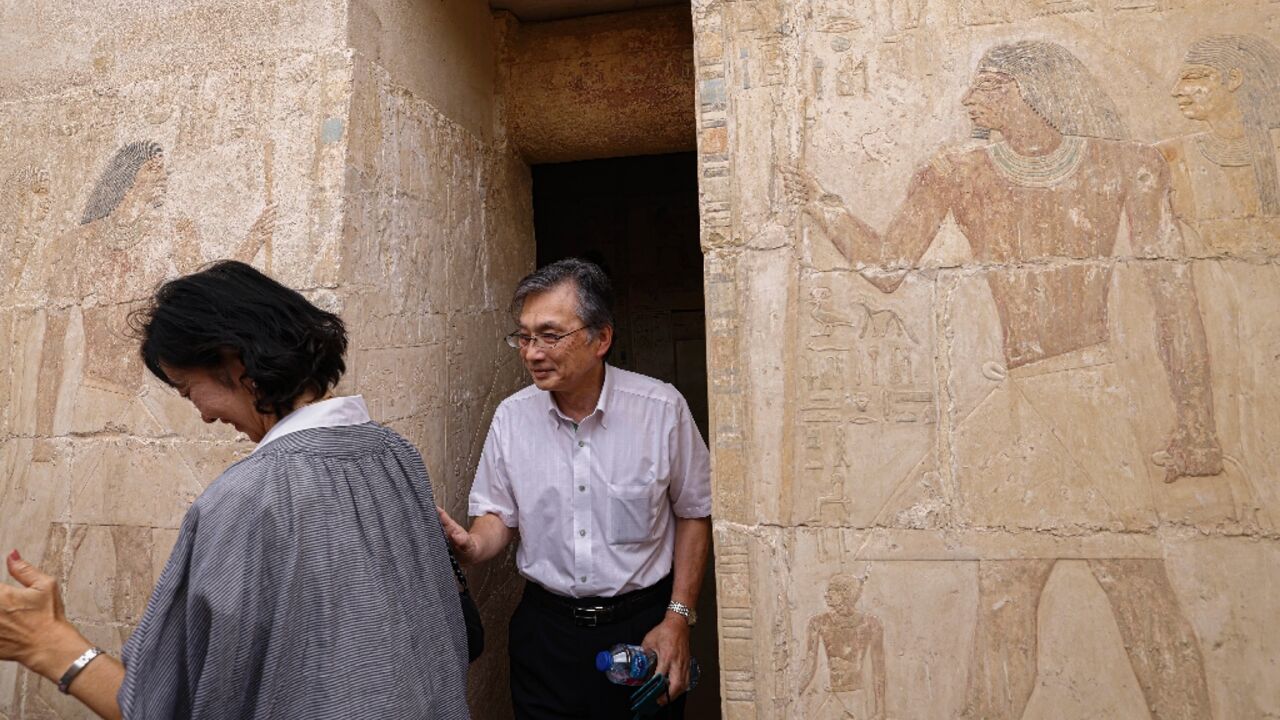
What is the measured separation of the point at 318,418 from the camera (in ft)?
4.85

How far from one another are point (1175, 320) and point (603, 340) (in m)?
1.48

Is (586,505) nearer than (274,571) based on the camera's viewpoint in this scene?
No

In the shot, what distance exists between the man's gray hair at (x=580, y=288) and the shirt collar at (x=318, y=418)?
986mm

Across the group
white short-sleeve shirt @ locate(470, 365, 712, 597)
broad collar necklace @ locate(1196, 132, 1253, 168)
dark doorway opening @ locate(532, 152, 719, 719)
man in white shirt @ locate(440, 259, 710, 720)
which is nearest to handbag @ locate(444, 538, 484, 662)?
man in white shirt @ locate(440, 259, 710, 720)

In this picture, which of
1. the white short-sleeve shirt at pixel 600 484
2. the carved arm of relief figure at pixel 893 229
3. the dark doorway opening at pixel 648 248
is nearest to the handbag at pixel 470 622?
the white short-sleeve shirt at pixel 600 484

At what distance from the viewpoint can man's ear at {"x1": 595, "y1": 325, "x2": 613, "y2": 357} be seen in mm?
2514

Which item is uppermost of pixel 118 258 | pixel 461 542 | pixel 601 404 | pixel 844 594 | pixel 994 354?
pixel 118 258

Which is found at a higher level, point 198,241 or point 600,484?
point 198,241

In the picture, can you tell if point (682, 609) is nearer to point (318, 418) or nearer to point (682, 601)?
point (682, 601)

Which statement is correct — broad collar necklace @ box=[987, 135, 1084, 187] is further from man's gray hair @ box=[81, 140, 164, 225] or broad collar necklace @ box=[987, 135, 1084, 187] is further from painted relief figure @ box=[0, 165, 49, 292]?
painted relief figure @ box=[0, 165, 49, 292]

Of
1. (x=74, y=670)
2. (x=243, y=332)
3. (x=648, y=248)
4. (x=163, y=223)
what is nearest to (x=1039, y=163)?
(x=243, y=332)

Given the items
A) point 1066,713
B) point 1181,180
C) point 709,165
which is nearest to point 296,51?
point 709,165

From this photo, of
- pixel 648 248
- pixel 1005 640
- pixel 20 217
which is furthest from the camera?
pixel 648 248

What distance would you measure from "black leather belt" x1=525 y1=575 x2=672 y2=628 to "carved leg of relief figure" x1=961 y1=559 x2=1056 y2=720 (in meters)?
0.90
